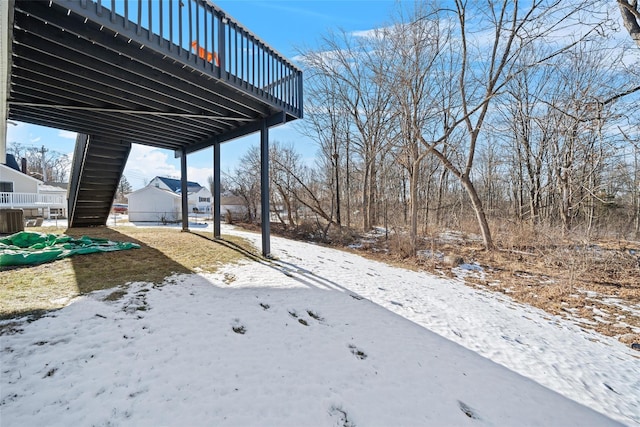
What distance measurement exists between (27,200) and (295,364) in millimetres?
19038

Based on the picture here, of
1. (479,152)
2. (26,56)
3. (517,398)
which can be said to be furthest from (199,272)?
(479,152)

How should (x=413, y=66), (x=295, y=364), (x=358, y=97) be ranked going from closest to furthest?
(x=295, y=364)
(x=413, y=66)
(x=358, y=97)

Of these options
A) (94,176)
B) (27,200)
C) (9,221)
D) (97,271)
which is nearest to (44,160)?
(27,200)

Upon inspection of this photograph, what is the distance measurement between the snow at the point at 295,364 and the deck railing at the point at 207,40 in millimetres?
3286

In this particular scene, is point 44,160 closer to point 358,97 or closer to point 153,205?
point 153,205

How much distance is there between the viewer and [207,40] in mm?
4004

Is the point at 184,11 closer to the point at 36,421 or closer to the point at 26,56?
the point at 26,56

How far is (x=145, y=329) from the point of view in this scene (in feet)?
8.73

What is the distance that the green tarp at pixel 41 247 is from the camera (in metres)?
4.43

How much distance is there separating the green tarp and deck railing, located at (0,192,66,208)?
1155cm

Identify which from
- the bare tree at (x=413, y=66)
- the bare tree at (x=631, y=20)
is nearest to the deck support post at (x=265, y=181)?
the bare tree at (x=413, y=66)

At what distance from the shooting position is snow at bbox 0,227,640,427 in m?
1.88

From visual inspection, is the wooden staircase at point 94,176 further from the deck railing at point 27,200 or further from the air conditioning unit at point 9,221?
the deck railing at point 27,200

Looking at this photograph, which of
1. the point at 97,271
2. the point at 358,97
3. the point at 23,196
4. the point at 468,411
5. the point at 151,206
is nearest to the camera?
the point at 468,411
